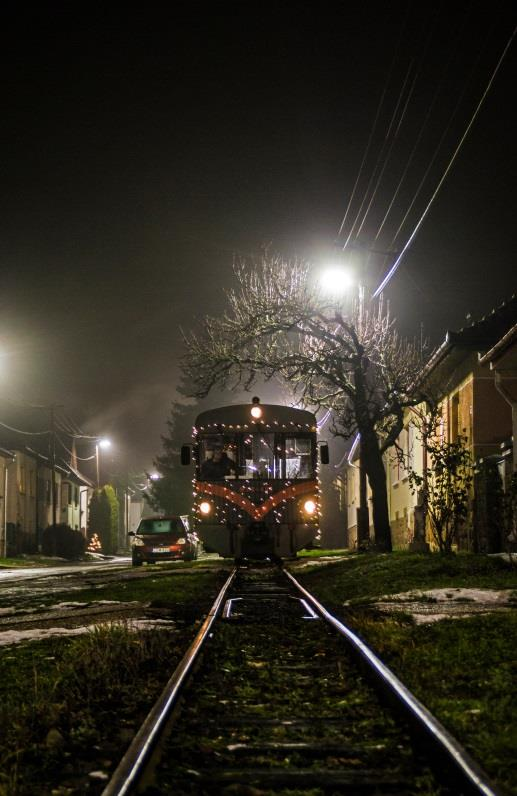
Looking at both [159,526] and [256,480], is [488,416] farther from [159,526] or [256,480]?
[159,526]

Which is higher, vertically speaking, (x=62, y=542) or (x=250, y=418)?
(x=250, y=418)

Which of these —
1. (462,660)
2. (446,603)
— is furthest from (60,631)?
(446,603)

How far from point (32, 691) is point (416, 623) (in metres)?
4.82

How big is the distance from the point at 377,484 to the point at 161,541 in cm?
772

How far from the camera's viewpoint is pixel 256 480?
911 inches

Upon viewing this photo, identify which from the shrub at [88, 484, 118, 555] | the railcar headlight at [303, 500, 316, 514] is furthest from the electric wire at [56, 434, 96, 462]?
the railcar headlight at [303, 500, 316, 514]

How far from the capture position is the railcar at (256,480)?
22703 mm

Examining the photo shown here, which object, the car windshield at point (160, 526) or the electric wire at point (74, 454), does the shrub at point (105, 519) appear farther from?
the car windshield at point (160, 526)

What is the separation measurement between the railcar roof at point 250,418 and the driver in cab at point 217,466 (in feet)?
2.38

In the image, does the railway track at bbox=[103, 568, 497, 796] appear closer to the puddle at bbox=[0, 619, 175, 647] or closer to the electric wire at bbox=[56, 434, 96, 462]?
the puddle at bbox=[0, 619, 175, 647]

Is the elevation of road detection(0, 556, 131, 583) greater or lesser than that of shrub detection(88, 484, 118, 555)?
lesser

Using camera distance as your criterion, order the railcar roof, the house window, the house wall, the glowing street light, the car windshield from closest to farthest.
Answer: the railcar roof < the house wall < the glowing street light < the car windshield < the house window

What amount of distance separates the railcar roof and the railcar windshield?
0.79ft

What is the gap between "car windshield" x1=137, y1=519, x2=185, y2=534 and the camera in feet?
111
